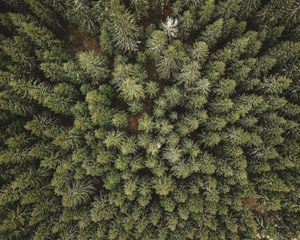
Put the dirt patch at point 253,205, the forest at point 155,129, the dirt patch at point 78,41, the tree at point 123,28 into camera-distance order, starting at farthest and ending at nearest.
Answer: the dirt patch at point 78,41 < the dirt patch at point 253,205 < the forest at point 155,129 < the tree at point 123,28

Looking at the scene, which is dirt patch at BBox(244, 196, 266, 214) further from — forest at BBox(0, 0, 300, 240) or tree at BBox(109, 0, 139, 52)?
tree at BBox(109, 0, 139, 52)

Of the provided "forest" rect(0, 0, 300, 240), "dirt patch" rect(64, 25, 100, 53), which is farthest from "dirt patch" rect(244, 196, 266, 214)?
"dirt patch" rect(64, 25, 100, 53)

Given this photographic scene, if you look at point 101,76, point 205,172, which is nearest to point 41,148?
point 101,76

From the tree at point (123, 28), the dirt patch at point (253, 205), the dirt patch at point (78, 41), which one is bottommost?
the dirt patch at point (253, 205)

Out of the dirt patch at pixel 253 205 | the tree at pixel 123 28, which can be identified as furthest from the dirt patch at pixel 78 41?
the dirt patch at pixel 253 205

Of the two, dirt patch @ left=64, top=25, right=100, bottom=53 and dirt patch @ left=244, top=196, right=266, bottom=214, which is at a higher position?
dirt patch @ left=64, top=25, right=100, bottom=53

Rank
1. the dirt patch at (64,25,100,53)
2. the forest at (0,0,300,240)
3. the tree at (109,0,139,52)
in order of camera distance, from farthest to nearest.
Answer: the dirt patch at (64,25,100,53)
the forest at (0,0,300,240)
the tree at (109,0,139,52)

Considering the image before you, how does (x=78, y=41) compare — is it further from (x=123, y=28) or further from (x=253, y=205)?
(x=253, y=205)

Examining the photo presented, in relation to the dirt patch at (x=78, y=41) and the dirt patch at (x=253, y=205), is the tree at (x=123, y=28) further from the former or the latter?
the dirt patch at (x=253, y=205)
